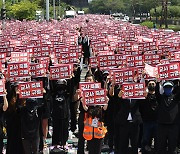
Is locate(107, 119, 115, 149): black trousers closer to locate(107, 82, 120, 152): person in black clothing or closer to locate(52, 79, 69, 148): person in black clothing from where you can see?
locate(107, 82, 120, 152): person in black clothing

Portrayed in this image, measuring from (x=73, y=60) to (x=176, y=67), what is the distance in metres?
4.80

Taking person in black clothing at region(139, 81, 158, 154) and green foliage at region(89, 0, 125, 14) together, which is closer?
person in black clothing at region(139, 81, 158, 154)

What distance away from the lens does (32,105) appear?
830 cm

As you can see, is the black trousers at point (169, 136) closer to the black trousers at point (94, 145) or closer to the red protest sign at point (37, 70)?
the black trousers at point (94, 145)

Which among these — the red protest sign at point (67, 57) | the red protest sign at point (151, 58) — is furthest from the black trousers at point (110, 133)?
the red protest sign at point (151, 58)

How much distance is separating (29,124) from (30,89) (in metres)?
0.65

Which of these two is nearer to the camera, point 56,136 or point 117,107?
point 117,107

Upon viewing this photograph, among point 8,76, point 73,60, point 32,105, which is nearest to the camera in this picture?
point 32,105

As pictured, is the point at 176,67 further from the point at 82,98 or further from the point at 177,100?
the point at 82,98

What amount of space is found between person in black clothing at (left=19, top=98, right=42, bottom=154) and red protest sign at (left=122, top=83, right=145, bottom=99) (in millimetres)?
1651

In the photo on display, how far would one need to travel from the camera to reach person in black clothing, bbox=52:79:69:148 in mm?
9461

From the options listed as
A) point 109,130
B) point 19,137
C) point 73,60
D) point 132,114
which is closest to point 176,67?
point 132,114

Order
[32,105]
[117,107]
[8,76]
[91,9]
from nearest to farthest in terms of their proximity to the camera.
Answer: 1. [32,105]
2. [117,107]
3. [8,76]
4. [91,9]

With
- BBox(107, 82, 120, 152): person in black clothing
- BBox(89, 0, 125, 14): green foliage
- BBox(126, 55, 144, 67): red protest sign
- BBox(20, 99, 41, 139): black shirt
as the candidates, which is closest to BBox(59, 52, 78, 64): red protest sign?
BBox(126, 55, 144, 67): red protest sign
